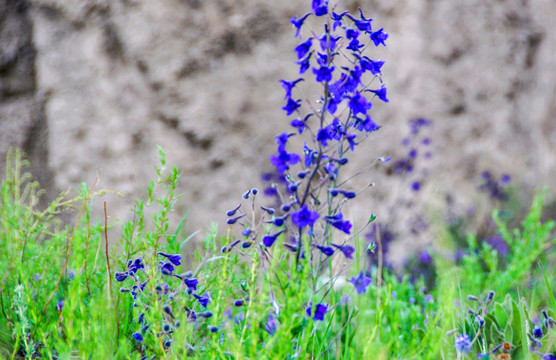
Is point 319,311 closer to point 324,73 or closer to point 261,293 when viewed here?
point 261,293

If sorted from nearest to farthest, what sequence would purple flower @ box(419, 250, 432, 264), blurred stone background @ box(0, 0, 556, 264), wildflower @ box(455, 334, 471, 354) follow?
wildflower @ box(455, 334, 471, 354), blurred stone background @ box(0, 0, 556, 264), purple flower @ box(419, 250, 432, 264)

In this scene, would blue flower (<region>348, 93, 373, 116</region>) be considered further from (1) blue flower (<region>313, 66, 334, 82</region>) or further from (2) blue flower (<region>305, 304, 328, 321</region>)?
(2) blue flower (<region>305, 304, 328, 321</region>)

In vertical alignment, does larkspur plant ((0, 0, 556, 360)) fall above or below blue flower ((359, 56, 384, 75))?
below

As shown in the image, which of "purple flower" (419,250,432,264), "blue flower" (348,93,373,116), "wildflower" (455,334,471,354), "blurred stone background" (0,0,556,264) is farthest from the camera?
"purple flower" (419,250,432,264)

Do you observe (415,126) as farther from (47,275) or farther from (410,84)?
(47,275)

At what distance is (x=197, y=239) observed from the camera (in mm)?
3074

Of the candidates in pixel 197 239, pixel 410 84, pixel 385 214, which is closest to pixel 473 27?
pixel 410 84

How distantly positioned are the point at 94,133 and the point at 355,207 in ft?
5.46

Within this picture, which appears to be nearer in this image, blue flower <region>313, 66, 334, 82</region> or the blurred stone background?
blue flower <region>313, 66, 334, 82</region>

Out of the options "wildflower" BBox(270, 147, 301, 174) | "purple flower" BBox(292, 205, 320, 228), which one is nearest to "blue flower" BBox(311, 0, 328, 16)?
"wildflower" BBox(270, 147, 301, 174)

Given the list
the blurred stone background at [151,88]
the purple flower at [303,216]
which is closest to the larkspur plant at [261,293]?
the purple flower at [303,216]

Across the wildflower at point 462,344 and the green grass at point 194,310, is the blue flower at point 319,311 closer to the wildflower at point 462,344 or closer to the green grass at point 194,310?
the green grass at point 194,310

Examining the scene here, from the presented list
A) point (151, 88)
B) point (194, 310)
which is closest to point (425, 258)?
point (151, 88)


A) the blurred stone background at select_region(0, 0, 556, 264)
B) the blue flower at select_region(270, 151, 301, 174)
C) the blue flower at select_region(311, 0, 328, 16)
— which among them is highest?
the blurred stone background at select_region(0, 0, 556, 264)
